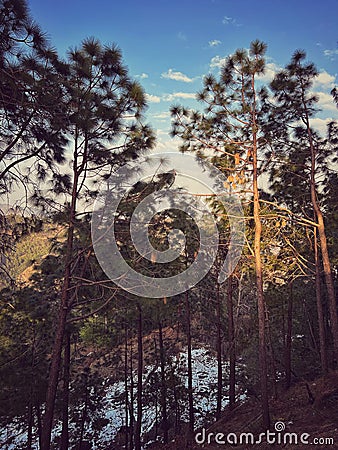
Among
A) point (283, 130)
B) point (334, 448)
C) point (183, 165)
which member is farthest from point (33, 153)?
point (334, 448)

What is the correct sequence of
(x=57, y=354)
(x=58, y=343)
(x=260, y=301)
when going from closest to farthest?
(x=57, y=354) < (x=58, y=343) < (x=260, y=301)

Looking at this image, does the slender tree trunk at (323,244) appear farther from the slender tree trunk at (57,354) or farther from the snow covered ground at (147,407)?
the slender tree trunk at (57,354)

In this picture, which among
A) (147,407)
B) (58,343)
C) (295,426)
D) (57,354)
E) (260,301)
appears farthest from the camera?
(147,407)

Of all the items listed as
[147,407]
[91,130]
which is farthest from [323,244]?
[147,407]

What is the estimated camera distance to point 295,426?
7008mm

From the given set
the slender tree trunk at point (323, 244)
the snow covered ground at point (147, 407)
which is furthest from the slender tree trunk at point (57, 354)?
the snow covered ground at point (147, 407)

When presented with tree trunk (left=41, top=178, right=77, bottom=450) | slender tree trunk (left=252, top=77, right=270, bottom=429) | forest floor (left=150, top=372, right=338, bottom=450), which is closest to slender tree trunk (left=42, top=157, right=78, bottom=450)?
tree trunk (left=41, top=178, right=77, bottom=450)

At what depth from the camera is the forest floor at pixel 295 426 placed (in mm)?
5916

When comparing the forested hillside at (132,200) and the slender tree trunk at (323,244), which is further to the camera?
the slender tree trunk at (323,244)

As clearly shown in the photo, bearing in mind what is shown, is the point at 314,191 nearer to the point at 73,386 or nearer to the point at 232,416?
the point at 232,416

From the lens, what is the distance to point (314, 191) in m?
9.03

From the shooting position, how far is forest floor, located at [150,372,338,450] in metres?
5.92

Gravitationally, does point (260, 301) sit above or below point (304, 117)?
below

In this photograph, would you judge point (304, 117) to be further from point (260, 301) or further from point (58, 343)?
point (58, 343)
